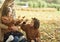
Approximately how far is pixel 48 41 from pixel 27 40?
162cm

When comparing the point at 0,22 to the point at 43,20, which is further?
the point at 43,20

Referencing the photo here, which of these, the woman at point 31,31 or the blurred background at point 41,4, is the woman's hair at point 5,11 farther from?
the blurred background at point 41,4

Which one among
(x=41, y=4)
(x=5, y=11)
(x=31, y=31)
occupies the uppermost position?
(x=5, y=11)

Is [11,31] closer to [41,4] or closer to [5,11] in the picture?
[5,11]

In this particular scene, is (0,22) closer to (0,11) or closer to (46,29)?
(0,11)

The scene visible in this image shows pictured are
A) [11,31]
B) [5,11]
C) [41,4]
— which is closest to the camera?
[11,31]

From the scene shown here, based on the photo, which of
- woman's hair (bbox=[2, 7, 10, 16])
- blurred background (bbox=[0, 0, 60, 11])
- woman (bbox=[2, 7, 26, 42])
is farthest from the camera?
blurred background (bbox=[0, 0, 60, 11])

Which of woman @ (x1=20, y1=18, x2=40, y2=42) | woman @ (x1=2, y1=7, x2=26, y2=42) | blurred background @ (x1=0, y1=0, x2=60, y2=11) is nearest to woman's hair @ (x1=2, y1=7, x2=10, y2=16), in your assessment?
Result: woman @ (x1=2, y1=7, x2=26, y2=42)

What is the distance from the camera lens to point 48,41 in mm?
5305

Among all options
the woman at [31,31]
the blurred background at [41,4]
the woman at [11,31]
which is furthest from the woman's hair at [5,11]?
the blurred background at [41,4]

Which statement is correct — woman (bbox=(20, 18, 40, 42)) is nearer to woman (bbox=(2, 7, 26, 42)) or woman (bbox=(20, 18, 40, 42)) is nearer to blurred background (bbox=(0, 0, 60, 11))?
woman (bbox=(2, 7, 26, 42))

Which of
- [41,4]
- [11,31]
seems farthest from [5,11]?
[41,4]

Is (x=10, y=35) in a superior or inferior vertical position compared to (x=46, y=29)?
superior

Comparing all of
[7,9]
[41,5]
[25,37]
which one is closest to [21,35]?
[25,37]
